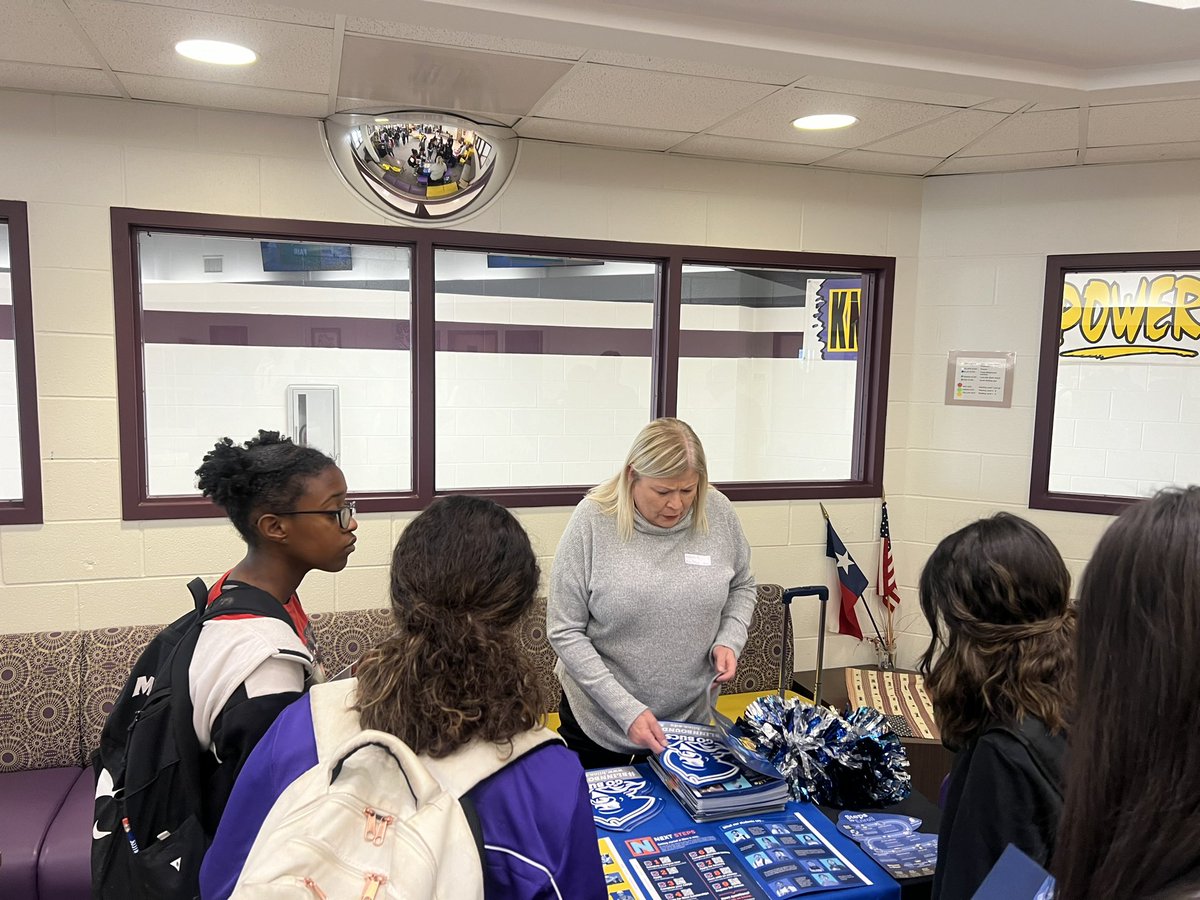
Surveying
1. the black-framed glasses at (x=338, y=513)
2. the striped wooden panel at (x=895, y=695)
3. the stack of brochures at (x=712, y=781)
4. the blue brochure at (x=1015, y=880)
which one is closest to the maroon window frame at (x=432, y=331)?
the striped wooden panel at (x=895, y=695)

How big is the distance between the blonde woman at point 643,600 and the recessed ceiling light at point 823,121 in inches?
49.8

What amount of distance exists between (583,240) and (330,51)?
4.18 ft

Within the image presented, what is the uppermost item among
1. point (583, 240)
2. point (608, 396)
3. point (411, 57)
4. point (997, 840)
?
point (411, 57)

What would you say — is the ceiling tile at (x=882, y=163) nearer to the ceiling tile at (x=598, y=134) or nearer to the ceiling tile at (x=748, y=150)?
the ceiling tile at (x=748, y=150)

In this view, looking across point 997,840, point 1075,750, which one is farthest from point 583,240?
point 1075,750

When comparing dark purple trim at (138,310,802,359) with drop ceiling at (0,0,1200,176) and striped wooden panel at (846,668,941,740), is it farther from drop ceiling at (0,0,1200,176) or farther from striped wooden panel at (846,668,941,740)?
striped wooden panel at (846,668,941,740)

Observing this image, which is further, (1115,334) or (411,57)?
(1115,334)

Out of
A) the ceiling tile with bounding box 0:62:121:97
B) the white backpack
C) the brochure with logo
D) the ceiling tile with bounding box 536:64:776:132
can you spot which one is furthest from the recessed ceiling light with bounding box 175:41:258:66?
the brochure with logo

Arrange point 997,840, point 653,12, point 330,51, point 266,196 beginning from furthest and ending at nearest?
point 266,196
point 330,51
point 653,12
point 997,840

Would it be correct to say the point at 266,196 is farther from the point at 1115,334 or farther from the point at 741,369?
the point at 1115,334

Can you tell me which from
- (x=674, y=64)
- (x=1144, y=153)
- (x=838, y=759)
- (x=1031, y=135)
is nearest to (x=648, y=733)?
(x=838, y=759)

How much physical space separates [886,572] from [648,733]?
218cm

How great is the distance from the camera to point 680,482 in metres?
2.04

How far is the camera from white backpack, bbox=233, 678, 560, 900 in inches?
33.9
